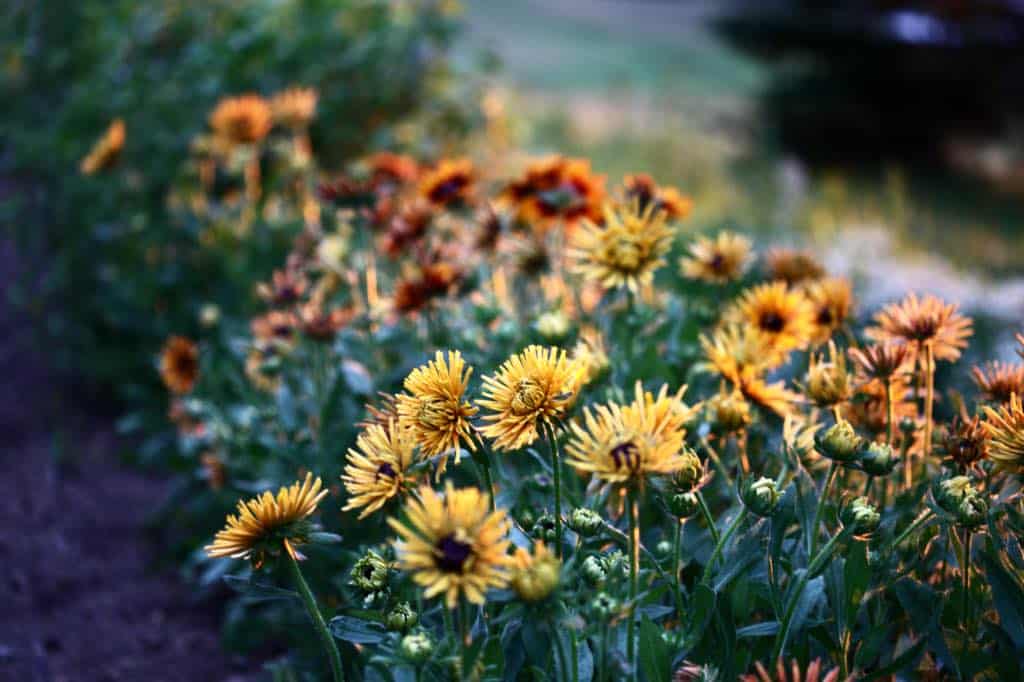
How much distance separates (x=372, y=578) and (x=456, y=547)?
27 centimetres

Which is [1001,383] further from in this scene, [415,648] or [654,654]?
[415,648]

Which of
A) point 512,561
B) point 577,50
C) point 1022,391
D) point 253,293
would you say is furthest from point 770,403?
point 577,50

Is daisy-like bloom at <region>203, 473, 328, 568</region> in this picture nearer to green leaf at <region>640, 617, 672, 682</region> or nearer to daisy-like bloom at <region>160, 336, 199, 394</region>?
green leaf at <region>640, 617, 672, 682</region>

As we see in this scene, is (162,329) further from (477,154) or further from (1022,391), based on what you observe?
(1022,391)

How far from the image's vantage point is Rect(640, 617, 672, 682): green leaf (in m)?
1.15

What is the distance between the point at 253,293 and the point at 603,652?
1.87 metres

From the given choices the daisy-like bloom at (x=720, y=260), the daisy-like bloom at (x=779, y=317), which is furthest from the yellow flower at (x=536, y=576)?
the daisy-like bloom at (x=720, y=260)

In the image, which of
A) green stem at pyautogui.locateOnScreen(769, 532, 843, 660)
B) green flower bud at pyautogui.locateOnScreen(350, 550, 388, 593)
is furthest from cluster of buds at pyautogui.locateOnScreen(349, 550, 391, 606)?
green stem at pyautogui.locateOnScreen(769, 532, 843, 660)

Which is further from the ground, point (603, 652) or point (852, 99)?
point (852, 99)

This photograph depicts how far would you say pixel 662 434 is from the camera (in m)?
1.05

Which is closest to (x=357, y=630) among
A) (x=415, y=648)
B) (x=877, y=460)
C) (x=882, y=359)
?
(x=415, y=648)

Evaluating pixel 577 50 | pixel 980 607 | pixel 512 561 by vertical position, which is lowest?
pixel 980 607

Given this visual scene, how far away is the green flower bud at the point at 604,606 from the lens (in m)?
1.03

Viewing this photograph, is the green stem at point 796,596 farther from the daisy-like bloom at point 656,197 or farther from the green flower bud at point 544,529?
the daisy-like bloom at point 656,197
